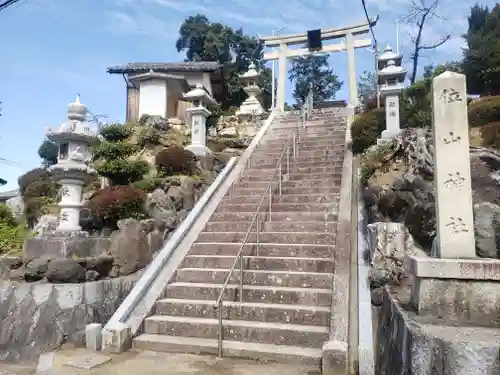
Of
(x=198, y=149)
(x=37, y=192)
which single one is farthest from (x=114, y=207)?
(x=37, y=192)

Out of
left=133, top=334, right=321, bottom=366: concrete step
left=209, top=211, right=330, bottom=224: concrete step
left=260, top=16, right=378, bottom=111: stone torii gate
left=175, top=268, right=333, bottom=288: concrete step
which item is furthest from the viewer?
left=260, top=16, right=378, bottom=111: stone torii gate

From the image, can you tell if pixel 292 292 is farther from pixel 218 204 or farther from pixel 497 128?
pixel 497 128

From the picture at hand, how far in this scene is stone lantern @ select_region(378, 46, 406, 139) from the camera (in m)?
11.8

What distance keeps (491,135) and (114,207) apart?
31.1 feet

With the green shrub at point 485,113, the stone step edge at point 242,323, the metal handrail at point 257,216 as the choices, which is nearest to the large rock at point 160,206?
the metal handrail at point 257,216

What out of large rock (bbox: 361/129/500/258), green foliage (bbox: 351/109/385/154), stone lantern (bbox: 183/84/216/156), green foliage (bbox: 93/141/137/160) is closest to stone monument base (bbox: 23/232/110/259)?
large rock (bbox: 361/129/500/258)

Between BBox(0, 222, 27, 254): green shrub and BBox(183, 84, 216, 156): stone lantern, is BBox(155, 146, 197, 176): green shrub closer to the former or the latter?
BBox(183, 84, 216, 156): stone lantern

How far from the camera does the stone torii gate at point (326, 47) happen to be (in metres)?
21.4

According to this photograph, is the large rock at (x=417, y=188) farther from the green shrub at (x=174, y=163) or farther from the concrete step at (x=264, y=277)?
the green shrub at (x=174, y=163)

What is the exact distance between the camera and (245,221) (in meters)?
8.51

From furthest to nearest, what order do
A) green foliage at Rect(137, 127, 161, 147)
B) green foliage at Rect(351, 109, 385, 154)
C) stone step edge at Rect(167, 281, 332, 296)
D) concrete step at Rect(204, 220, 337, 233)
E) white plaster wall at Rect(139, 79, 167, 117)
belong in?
white plaster wall at Rect(139, 79, 167, 117), green foliage at Rect(137, 127, 161, 147), green foliage at Rect(351, 109, 385, 154), concrete step at Rect(204, 220, 337, 233), stone step edge at Rect(167, 281, 332, 296)

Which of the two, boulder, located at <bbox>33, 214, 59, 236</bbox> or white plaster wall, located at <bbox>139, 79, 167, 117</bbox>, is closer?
boulder, located at <bbox>33, 214, 59, 236</bbox>

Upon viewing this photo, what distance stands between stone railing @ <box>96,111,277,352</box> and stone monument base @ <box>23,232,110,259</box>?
1.57 meters

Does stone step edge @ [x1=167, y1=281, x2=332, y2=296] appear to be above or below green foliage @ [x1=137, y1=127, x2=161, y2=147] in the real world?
below
